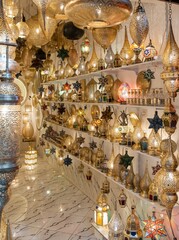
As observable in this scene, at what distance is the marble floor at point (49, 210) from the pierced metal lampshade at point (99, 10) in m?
2.31

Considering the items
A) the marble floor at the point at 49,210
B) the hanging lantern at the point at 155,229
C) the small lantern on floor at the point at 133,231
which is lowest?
the marble floor at the point at 49,210

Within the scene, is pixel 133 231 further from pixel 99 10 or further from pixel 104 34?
pixel 99 10

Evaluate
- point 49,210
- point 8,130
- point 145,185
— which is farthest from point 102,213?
point 8,130

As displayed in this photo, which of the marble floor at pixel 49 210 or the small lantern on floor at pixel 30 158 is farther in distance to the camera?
the small lantern on floor at pixel 30 158

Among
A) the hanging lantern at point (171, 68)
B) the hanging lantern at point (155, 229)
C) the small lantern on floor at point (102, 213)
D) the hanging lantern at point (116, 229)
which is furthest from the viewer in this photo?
Answer: the small lantern on floor at point (102, 213)

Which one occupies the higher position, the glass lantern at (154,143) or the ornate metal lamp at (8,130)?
the ornate metal lamp at (8,130)

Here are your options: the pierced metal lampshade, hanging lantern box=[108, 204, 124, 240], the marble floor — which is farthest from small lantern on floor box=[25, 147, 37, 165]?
the pierced metal lampshade

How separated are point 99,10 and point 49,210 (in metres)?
2.98

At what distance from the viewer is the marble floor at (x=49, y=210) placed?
2816 millimetres

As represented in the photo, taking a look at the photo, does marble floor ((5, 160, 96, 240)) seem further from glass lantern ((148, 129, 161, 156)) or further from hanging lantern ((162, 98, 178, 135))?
hanging lantern ((162, 98, 178, 135))

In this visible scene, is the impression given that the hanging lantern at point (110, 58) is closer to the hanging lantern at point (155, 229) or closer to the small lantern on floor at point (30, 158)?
the hanging lantern at point (155, 229)

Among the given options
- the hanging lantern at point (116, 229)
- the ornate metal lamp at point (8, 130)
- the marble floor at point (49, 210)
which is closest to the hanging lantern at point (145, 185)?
the hanging lantern at point (116, 229)

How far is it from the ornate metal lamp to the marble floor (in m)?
2.50

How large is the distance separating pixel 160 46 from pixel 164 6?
31 cm
